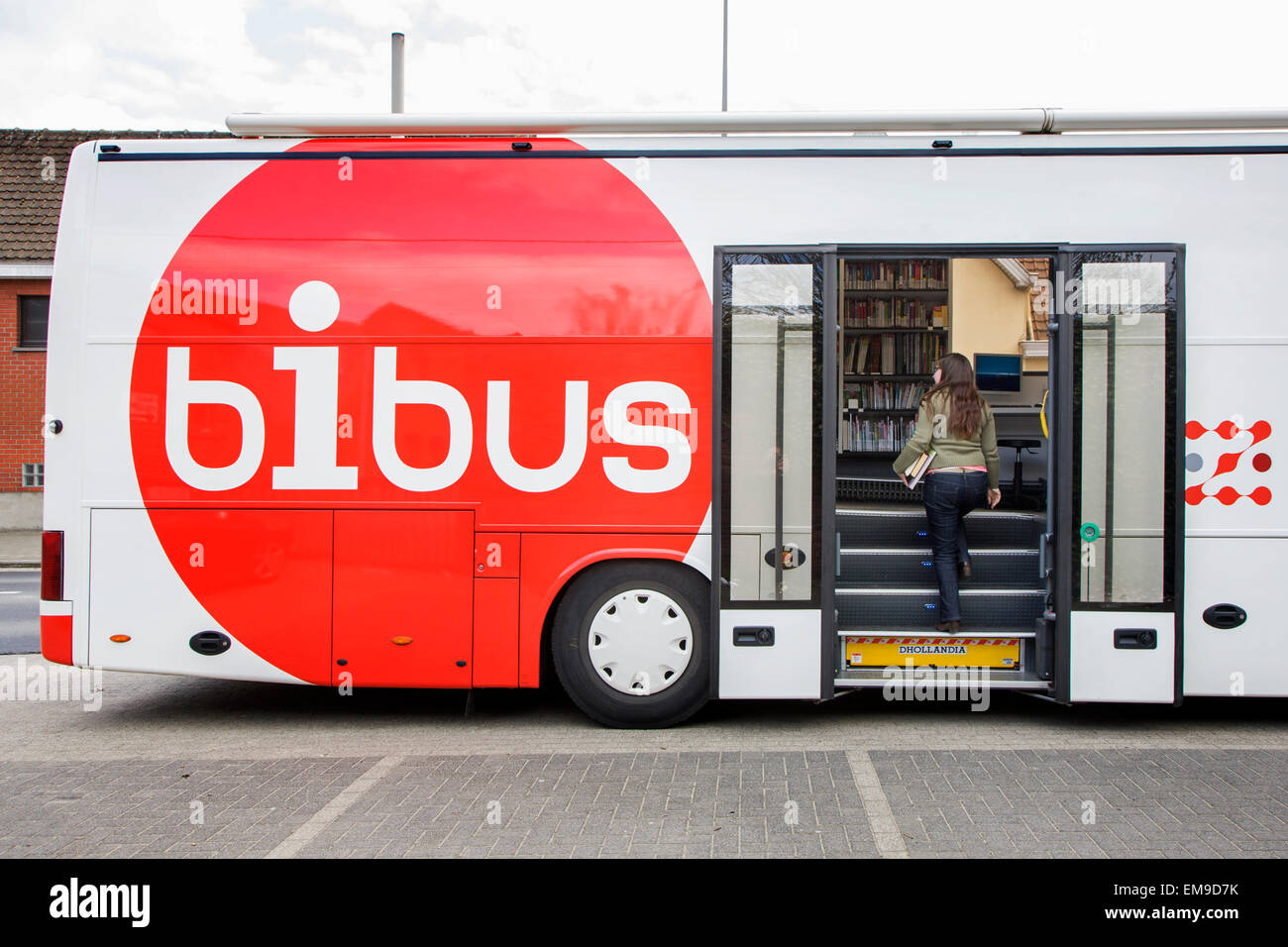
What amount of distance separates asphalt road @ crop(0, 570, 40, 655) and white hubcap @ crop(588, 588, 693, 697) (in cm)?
568

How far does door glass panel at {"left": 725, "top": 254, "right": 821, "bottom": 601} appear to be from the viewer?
5.45 meters

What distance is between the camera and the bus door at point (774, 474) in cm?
544

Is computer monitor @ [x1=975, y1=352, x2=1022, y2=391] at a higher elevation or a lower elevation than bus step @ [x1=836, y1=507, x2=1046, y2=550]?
higher

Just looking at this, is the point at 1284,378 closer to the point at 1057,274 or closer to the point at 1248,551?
the point at 1248,551

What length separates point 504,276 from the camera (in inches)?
219

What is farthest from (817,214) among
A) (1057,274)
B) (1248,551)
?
(1248,551)

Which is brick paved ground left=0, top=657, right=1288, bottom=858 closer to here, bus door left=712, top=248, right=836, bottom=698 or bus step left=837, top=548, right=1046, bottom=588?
bus door left=712, top=248, right=836, bottom=698

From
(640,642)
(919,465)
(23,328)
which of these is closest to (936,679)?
(919,465)

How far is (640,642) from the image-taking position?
218 inches

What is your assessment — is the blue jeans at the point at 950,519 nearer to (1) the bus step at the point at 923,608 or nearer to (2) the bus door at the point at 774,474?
(1) the bus step at the point at 923,608

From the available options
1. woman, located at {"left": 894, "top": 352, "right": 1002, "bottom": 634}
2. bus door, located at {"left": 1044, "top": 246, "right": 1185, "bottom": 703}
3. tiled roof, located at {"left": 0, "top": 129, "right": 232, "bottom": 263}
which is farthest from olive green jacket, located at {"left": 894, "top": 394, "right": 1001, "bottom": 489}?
tiled roof, located at {"left": 0, "top": 129, "right": 232, "bottom": 263}

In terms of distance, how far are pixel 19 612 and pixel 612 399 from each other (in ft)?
27.4

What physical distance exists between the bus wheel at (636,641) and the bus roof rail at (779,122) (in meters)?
2.64

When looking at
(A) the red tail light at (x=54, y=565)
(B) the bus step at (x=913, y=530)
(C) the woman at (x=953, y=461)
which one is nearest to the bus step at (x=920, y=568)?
(C) the woman at (x=953, y=461)
